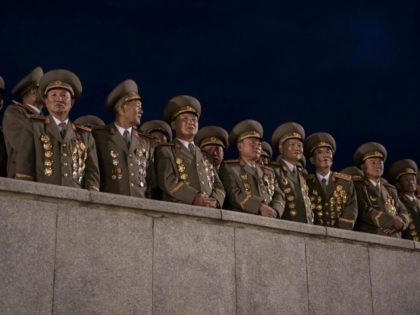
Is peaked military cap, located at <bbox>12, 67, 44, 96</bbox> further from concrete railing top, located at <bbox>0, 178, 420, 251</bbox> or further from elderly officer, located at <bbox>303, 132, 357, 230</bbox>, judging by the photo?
elderly officer, located at <bbox>303, 132, 357, 230</bbox>

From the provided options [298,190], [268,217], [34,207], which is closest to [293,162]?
[298,190]

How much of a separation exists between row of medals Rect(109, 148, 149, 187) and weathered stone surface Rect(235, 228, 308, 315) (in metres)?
1.32

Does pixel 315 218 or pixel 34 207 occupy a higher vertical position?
pixel 315 218

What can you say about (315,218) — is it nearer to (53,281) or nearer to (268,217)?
(268,217)

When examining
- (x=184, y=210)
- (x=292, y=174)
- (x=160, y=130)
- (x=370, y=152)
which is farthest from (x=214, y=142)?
(x=184, y=210)

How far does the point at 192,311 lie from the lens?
9141 millimetres

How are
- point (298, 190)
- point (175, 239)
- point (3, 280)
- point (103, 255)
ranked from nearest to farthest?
1. point (3, 280)
2. point (103, 255)
3. point (175, 239)
4. point (298, 190)

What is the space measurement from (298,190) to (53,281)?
4.62 metres

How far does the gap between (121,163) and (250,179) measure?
1959 millimetres

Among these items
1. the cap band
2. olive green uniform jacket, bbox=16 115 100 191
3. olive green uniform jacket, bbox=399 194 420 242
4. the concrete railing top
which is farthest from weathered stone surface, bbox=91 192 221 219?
olive green uniform jacket, bbox=399 194 420 242

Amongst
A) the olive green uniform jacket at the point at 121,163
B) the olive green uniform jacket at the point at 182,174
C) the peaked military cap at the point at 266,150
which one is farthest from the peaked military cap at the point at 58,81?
the peaked military cap at the point at 266,150

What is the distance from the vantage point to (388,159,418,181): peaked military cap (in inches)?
549

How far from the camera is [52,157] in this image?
9.47 meters

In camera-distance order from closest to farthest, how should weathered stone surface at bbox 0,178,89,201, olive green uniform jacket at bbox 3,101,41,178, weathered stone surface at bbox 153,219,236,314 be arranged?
weathered stone surface at bbox 0,178,89,201
weathered stone surface at bbox 153,219,236,314
olive green uniform jacket at bbox 3,101,41,178
